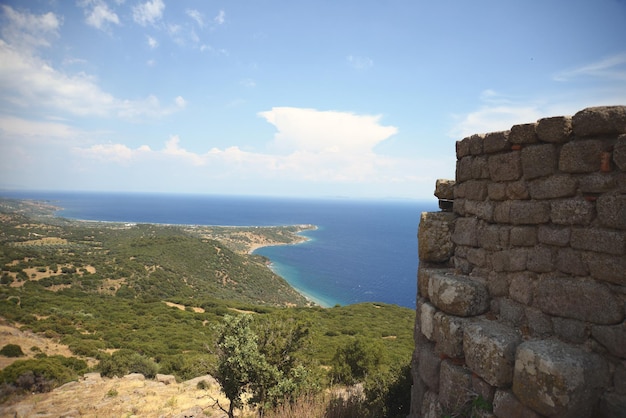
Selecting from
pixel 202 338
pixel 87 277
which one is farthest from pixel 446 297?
pixel 87 277

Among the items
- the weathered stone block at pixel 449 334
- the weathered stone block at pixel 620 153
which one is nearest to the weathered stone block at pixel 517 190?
the weathered stone block at pixel 620 153

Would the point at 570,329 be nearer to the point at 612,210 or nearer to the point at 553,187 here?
the point at 612,210

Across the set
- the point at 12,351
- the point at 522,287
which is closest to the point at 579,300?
the point at 522,287

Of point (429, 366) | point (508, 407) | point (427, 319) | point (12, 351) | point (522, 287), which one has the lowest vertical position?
point (12, 351)

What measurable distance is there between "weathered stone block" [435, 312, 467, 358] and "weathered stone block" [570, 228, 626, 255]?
1272mm

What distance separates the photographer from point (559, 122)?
2.86 metres

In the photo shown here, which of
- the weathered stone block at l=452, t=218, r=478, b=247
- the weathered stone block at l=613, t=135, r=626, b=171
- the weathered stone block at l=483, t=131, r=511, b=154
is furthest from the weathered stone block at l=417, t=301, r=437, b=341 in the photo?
the weathered stone block at l=613, t=135, r=626, b=171

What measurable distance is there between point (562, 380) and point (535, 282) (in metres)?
0.88

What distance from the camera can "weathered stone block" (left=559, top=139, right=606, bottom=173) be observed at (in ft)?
8.59

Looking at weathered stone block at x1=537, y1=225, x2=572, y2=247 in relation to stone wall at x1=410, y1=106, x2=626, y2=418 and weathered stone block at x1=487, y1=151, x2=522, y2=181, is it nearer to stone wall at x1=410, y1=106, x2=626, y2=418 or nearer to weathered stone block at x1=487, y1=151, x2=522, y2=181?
stone wall at x1=410, y1=106, x2=626, y2=418

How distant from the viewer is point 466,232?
3.83 meters

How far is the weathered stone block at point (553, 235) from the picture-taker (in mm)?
2795

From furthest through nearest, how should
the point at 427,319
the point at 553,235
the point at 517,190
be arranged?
the point at 427,319 → the point at 517,190 → the point at 553,235

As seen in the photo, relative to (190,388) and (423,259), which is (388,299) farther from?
(423,259)
